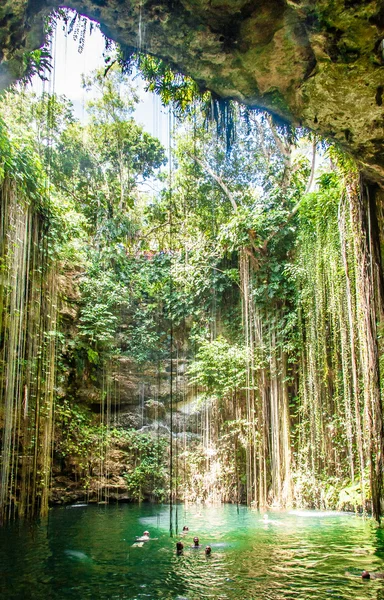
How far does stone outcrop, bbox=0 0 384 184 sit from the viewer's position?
3783 millimetres

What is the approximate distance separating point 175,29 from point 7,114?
6.82 m

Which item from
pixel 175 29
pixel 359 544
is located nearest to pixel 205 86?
pixel 175 29

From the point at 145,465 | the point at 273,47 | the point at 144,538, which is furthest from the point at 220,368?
the point at 273,47

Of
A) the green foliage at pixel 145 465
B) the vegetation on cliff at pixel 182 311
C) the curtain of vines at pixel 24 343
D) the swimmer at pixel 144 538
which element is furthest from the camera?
the green foliage at pixel 145 465

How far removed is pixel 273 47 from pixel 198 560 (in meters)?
4.73

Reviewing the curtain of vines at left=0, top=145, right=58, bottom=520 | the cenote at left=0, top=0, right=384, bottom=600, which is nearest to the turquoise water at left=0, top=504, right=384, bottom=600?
the cenote at left=0, top=0, right=384, bottom=600

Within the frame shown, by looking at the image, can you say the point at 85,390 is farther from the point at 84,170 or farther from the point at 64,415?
the point at 84,170

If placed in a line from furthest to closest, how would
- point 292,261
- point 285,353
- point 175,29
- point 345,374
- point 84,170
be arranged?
point 84,170 < point 292,261 < point 285,353 < point 345,374 < point 175,29

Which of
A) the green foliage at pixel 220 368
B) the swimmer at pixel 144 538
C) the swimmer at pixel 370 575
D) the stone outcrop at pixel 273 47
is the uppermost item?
the stone outcrop at pixel 273 47

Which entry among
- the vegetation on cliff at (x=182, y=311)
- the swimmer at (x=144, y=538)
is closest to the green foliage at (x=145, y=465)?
the vegetation on cliff at (x=182, y=311)

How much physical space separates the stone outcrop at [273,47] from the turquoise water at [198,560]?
366 cm

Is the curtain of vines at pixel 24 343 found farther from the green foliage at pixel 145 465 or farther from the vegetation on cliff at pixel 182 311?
the green foliage at pixel 145 465

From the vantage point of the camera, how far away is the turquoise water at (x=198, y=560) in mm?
3592

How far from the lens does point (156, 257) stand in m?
12.0
